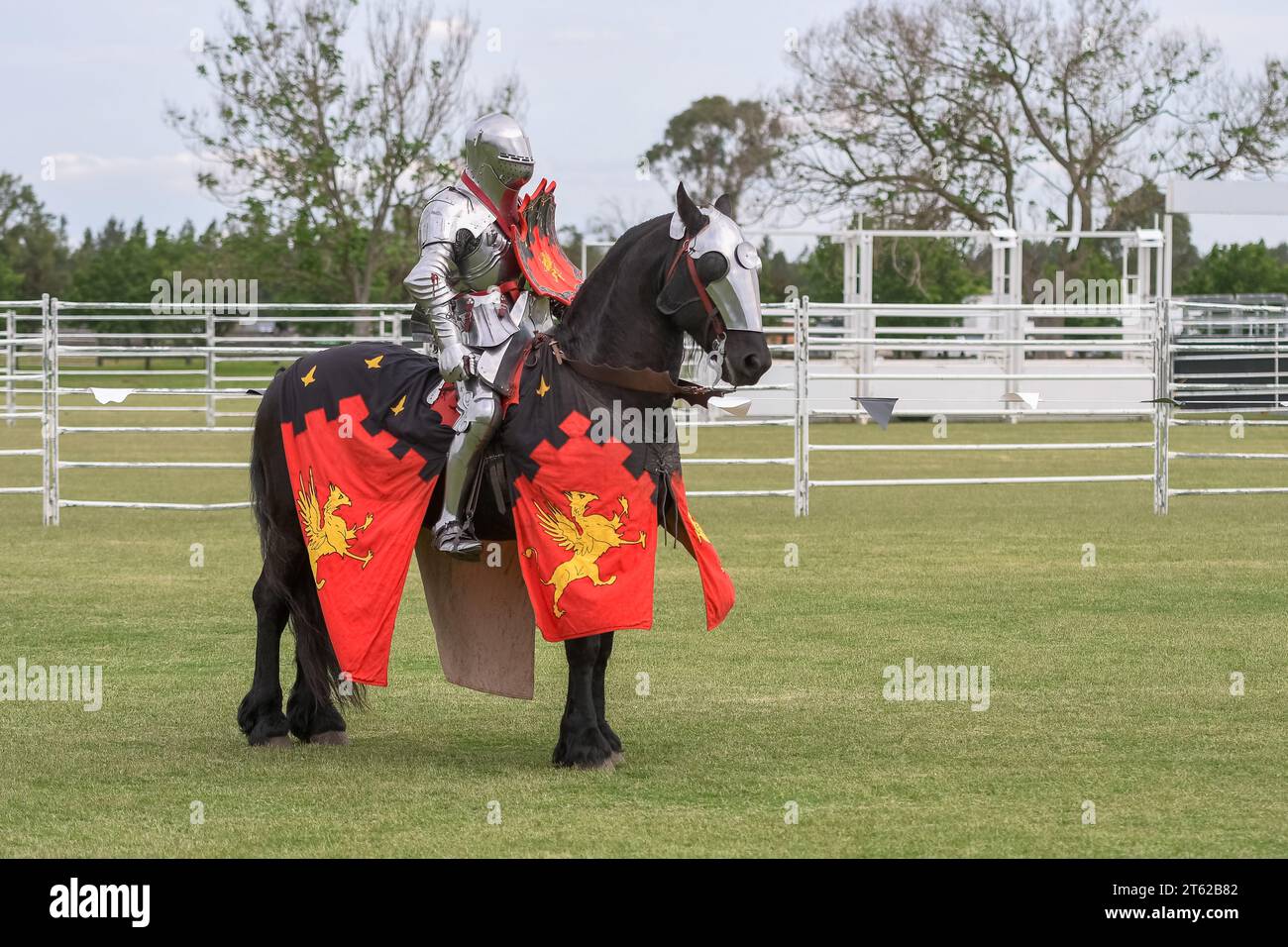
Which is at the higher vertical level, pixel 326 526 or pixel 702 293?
pixel 702 293

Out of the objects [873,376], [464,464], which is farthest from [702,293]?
[873,376]

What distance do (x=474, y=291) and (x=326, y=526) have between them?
3.32 feet

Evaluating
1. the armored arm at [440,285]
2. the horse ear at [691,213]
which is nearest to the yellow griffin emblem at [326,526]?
the armored arm at [440,285]

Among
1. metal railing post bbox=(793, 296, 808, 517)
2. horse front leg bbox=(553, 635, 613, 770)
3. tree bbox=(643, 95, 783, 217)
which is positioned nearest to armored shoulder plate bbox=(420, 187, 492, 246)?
horse front leg bbox=(553, 635, 613, 770)

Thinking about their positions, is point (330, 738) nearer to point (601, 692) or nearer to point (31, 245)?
point (601, 692)

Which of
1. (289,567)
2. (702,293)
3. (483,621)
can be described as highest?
(702,293)

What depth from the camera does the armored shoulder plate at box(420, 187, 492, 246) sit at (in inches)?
224

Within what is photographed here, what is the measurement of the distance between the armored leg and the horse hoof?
88cm

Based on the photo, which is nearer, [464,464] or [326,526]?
[464,464]

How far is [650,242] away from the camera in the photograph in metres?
5.63

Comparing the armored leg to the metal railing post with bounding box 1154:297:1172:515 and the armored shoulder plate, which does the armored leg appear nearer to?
the armored shoulder plate

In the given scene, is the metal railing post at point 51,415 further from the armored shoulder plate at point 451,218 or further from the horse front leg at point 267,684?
the armored shoulder plate at point 451,218

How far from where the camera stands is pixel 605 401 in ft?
18.6

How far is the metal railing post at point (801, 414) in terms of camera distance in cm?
1415
